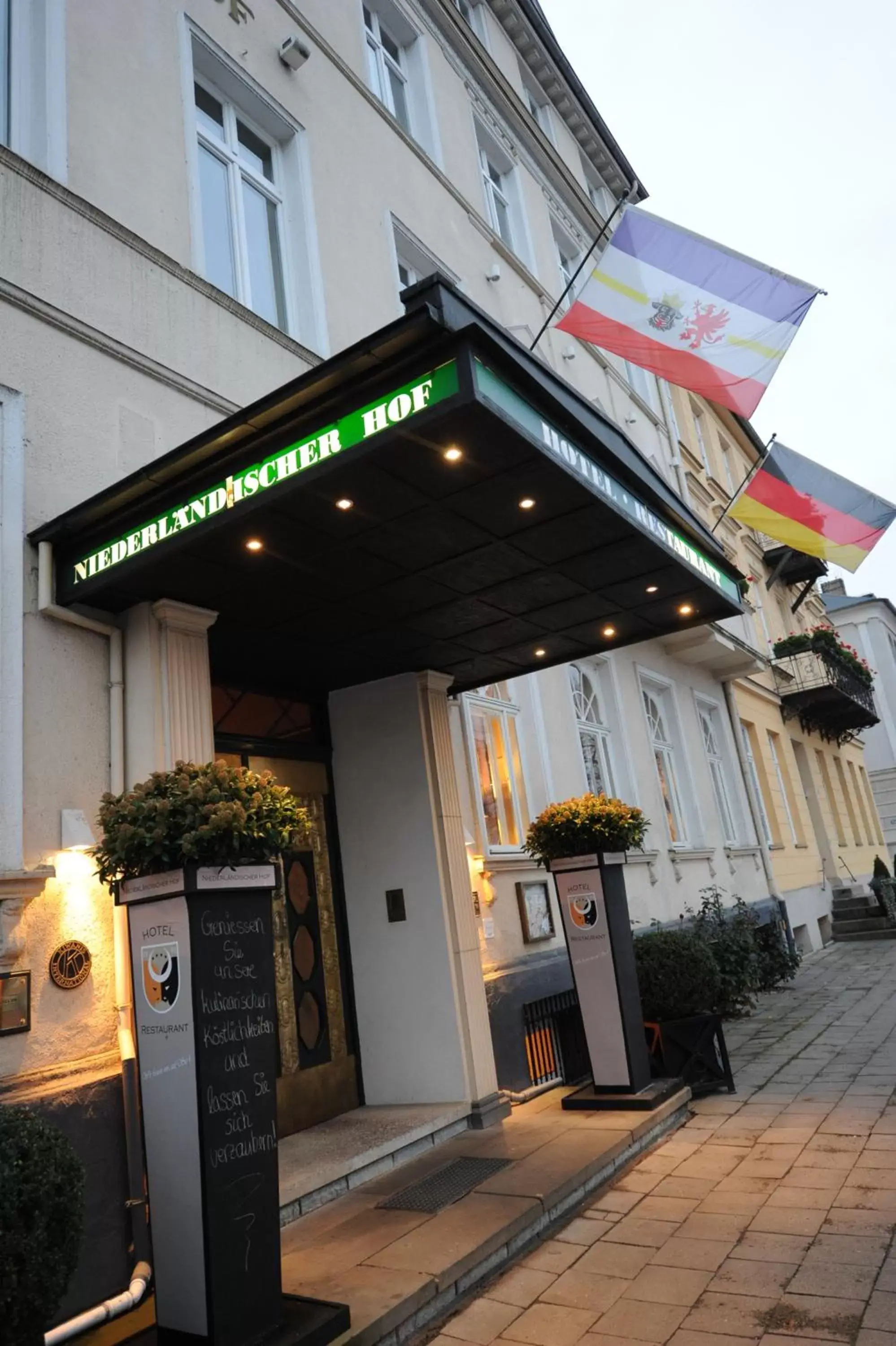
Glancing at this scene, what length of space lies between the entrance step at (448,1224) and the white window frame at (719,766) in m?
8.72

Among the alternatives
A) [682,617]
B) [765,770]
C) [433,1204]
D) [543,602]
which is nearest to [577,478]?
[543,602]

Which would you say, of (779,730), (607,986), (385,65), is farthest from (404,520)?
(779,730)

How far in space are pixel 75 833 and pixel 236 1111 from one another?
5.65ft

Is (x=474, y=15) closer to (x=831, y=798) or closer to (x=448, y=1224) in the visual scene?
(x=448, y=1224)

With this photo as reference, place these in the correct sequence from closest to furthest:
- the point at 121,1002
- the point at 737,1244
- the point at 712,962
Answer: the point at 737,1244 < the point at 121,1002 < the point at 712,962

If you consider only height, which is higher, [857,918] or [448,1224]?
[857,918]

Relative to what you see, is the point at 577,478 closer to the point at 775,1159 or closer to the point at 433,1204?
the point at 433,1204

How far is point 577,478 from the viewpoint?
4.51m

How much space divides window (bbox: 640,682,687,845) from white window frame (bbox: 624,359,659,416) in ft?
17.9

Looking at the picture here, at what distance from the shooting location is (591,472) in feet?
15.5

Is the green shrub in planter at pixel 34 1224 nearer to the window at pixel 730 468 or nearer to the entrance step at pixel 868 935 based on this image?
the entrance step at pixel 868 935

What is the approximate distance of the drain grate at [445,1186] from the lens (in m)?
4.93

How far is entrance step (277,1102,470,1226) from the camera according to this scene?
5.02 metres

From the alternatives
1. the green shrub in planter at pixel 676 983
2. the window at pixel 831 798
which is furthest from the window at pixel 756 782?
the green shrub in planter at pixel 676 983
